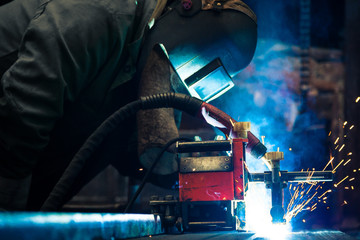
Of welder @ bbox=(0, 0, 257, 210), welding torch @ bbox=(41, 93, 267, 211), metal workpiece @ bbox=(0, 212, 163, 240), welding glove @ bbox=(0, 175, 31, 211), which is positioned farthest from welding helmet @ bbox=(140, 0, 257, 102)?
metal workpiece @ bbox=(0, 212, 163, 240)

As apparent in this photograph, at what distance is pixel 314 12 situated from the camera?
10.5 feet

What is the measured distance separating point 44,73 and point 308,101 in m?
2.35

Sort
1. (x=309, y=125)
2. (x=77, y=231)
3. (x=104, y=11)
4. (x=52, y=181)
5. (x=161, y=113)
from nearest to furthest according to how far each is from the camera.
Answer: (x=77, y=231) → (x=104, y=11) → (x=161, y=113) → (x=52, y=181) → (x=309, y=125)

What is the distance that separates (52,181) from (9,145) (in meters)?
0.59

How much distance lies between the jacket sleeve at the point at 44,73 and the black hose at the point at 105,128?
15cm

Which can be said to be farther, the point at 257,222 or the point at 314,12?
the point at 314,12

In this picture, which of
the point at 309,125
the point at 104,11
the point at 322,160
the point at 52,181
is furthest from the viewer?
the point at 309,125

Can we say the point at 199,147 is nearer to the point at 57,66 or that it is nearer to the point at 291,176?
the point at 291,176

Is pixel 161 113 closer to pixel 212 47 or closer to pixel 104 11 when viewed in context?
pixel 212 47

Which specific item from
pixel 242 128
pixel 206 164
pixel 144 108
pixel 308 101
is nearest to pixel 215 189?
pixel 206 164

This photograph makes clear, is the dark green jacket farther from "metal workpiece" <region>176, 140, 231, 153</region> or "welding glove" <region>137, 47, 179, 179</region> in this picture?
"metal workpiece" <region>176, 140, 231, 153</region>

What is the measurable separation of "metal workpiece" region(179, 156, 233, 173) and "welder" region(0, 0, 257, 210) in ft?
1.06

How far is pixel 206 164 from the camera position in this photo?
148 centimetres

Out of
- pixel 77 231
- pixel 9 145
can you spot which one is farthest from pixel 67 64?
pixel 77 231
